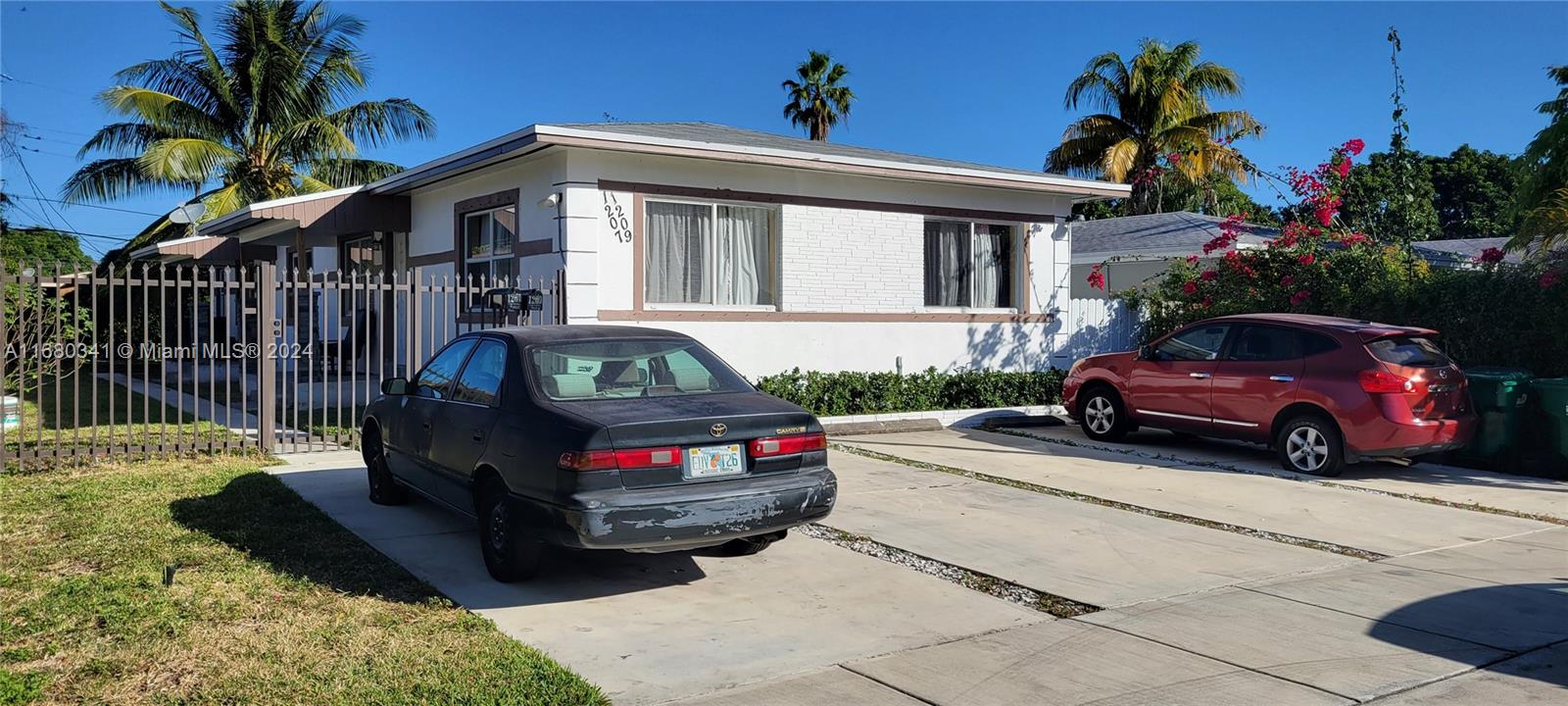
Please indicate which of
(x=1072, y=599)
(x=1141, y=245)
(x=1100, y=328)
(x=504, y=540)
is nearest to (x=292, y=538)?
(x=504, y=540)

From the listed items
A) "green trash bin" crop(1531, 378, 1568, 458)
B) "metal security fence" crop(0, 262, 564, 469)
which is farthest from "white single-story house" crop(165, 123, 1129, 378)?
A: "green trash bin" crop(1531, 378, 1568, 458)

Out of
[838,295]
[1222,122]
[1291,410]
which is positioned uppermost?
[1222,122]

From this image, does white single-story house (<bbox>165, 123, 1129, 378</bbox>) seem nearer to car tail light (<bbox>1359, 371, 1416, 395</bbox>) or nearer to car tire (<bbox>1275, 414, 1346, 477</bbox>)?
car tire (<bbox>1275, 414, 1346, 477</bbox>)

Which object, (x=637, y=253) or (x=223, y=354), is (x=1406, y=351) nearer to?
(x=637, y=253)

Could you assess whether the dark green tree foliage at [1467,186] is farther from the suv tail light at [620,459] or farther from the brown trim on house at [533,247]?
the suv tail light at [620,459]

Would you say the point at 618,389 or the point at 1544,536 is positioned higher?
the point at 618,389

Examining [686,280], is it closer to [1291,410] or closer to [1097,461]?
[1097,461]

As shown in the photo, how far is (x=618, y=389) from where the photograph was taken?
20.3ft

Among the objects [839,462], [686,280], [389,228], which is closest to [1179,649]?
[839,462]

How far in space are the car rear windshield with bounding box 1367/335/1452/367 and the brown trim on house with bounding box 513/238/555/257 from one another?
27.9 feet

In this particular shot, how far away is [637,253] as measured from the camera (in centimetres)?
1255

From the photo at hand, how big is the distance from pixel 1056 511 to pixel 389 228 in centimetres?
1104

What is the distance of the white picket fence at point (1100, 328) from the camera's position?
16.3 meters

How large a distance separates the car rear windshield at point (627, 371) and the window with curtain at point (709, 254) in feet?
20.3
